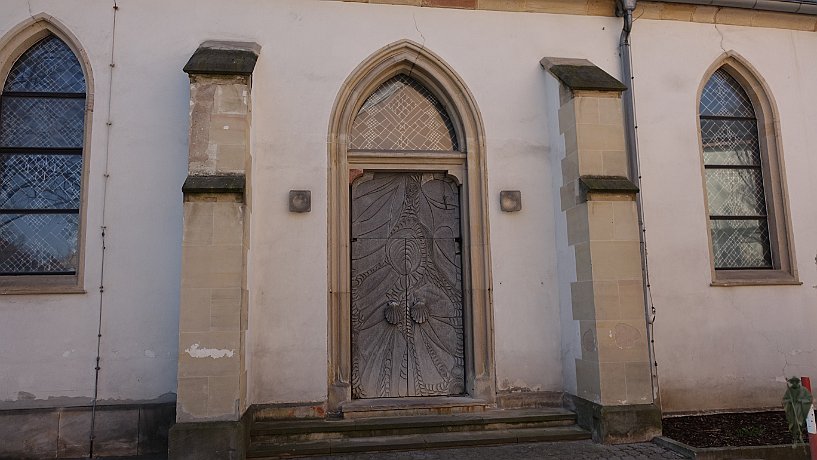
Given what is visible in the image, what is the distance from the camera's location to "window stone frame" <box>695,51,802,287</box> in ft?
25.4

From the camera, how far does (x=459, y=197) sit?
7480 mm

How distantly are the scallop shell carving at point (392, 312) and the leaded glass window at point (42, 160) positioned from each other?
3503 millimetres

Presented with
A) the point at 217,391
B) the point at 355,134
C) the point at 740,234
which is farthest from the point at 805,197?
the point at 217,391

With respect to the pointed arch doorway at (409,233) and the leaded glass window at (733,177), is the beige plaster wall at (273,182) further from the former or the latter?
the leaded glass window at (733,177)

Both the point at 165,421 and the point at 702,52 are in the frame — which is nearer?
the point at 165,421

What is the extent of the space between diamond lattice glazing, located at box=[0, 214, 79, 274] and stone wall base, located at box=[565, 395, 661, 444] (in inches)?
232

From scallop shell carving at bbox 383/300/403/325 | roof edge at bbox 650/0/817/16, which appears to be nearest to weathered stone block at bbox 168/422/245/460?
scallop shell carving at bbox 383/300/403/325

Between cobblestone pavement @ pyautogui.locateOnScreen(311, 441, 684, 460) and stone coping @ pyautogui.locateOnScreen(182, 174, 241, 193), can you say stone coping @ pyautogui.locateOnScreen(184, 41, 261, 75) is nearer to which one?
stone coping @ pyautogui.locateOnScreen(182, 174, 241, 193)

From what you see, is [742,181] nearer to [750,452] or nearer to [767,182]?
[767,182]

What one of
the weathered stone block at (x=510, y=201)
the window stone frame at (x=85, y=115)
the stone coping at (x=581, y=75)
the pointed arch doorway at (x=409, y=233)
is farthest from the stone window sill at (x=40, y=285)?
the stone coping at (x=581, y=75)

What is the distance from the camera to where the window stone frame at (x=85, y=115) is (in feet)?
20.9

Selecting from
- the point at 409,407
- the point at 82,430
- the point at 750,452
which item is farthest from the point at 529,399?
the point at 82,430

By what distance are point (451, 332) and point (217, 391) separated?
9.32 ft

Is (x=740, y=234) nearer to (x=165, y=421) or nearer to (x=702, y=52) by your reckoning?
(x=702, y=52)
